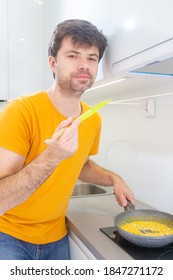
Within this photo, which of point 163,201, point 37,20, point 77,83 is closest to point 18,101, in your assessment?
point 77,83

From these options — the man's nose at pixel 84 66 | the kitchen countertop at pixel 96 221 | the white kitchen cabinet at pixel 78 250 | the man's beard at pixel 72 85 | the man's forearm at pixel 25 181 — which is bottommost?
the white kitchen cabinet at pixel 78 250

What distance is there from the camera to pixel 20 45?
1.90m

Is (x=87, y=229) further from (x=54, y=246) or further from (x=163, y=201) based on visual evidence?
(x=163, y=201)

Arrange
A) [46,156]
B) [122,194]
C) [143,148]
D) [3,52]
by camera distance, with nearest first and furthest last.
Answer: [46,156] < [122,194] < [143,148] < [3,52]

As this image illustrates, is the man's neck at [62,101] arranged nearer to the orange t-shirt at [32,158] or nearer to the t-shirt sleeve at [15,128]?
the orange t-shirt at [32,158]

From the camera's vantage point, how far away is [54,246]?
3.45 feet

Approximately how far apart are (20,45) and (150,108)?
1.10m

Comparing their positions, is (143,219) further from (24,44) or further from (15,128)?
(24,44)

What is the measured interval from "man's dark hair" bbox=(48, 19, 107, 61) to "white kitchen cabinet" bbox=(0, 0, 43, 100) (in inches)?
39.4

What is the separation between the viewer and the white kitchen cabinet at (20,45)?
1878 millimetres

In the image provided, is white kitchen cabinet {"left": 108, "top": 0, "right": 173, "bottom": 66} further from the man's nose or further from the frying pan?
the frying pan

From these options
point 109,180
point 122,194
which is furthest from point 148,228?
point 109,180

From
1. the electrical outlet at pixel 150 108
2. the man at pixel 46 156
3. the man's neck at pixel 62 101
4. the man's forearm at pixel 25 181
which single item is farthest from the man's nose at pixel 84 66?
the electrical outlet at pixel 150 108

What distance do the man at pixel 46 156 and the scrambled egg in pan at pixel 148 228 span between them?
161 millimetres
